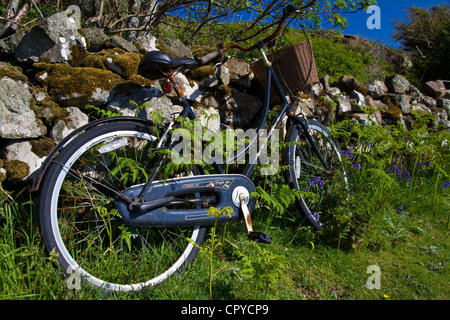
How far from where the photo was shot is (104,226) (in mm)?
2227

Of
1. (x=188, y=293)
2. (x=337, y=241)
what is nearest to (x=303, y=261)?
(x=337, y=241)

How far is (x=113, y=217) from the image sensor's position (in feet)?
6.99

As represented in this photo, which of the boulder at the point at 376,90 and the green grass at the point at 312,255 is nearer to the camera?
the green grass at the point at 312,255

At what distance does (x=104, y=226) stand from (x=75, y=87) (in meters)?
1.04

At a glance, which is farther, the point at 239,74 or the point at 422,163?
the point at 422,163

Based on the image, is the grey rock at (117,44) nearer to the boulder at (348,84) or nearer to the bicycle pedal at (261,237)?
the bicycle pedal at (261,237)

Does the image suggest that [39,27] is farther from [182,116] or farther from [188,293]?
[188,293]

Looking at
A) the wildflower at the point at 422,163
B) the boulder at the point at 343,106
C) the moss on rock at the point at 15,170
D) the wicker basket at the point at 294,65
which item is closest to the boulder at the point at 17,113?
the moss on rock at the point at 15,170

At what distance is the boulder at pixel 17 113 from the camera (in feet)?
7.14

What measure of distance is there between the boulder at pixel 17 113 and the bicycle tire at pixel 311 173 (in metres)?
1.85

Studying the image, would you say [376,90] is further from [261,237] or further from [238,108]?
[261,237]

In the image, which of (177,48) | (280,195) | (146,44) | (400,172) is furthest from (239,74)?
(400,172)

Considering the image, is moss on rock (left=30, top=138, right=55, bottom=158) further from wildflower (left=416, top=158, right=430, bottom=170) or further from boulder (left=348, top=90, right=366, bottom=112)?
wildflower (left=416, top=158, right=430, bottom=170)
